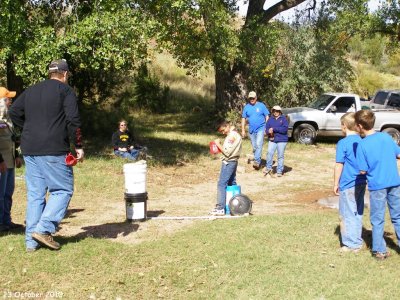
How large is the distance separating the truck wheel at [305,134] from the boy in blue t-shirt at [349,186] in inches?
476

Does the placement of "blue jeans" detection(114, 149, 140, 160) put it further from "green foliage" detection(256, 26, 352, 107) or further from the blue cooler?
"green foliage" detection(256, 26, 352, 107)

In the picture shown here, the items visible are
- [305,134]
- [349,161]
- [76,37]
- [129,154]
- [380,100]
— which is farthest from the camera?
[380,100]

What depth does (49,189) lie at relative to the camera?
6.30 metres

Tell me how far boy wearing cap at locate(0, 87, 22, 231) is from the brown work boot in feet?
4.75

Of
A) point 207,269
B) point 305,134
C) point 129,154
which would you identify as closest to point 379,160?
point 207,269

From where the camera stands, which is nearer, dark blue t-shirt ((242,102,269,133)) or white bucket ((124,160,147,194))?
white bucket ((124,160,147,194))

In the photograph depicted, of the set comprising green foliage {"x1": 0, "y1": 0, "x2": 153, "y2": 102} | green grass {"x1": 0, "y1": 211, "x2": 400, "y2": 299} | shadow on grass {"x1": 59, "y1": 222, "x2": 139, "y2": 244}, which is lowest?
shadow on grass {"x1": 59, "y1": 222, "x2": 139, "y2": 244}

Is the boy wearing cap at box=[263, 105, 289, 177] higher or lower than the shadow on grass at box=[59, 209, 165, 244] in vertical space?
higher

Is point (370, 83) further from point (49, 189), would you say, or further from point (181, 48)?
point (49, 189)

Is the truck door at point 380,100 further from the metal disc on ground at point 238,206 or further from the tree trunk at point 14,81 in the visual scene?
the metal disc on ground at point 238,206

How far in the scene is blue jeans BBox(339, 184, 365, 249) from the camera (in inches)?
272

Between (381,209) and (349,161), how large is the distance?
72 centimetres

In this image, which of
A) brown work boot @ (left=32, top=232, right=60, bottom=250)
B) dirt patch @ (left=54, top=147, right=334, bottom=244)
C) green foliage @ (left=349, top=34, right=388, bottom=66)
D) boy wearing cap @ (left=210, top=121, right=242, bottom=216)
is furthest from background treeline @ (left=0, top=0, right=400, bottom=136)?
green foliage @ (left=349, top=34, right=388, bottom=66)

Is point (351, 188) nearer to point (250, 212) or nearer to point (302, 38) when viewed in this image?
point (250, 212)
